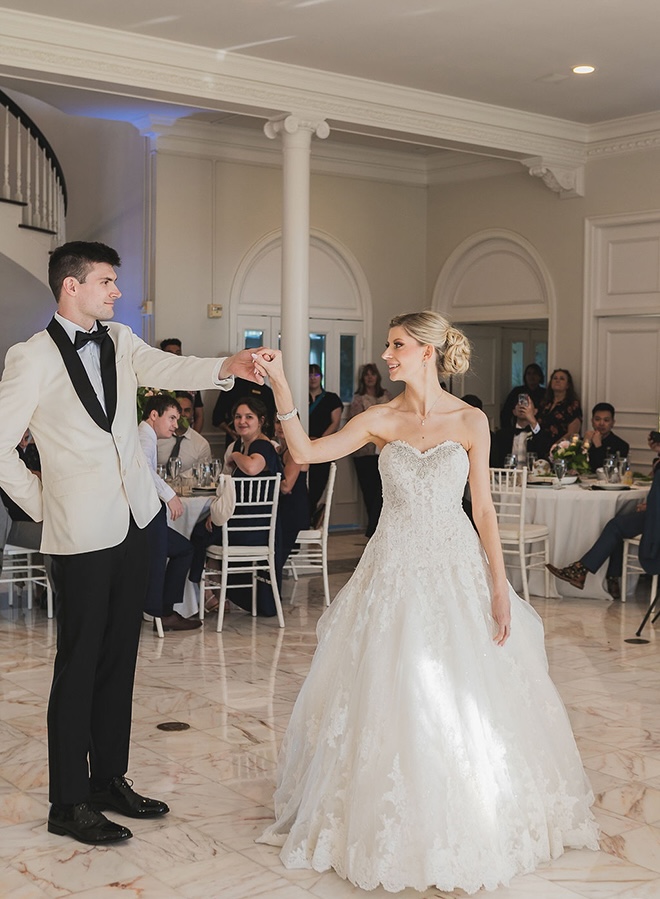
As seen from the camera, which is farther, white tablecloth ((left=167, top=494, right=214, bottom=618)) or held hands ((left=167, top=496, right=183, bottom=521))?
white tablecloth ((left=167, top=494, right=214, bottom=618))

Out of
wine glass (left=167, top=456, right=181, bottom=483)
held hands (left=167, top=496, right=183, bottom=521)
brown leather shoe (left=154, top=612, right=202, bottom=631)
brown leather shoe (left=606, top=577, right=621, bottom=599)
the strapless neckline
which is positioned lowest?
brown leather shoe (left=154, top=612, right=202, bottom=631)

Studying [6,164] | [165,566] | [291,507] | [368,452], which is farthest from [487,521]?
[6,164]

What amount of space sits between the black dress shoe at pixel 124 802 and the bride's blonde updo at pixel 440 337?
174 cm

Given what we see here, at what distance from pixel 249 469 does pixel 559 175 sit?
202 inches

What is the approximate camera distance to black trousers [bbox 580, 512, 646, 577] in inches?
312

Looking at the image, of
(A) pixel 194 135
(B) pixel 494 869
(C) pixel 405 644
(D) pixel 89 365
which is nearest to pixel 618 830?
(B) pixel 494 869

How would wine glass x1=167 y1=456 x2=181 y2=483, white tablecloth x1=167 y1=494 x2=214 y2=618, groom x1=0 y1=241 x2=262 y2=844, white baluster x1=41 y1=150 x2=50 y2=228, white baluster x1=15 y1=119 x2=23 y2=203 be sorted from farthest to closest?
1. white baluster x1=41 y1=150 x2=50 y2=228
2. white baluster x1=15 y1=119 x2=23 y2=203
3. wine glass x1=167 y1=456 x2=181 y2=483
4. white tablecloth x1=167 y1=494 x2=214 y2=618
5. groom x1=0 y1=241 x2=262 y2=844

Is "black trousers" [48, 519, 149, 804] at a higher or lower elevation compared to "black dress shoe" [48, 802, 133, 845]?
higher

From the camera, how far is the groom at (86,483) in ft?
11.3

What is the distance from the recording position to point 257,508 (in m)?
7.07

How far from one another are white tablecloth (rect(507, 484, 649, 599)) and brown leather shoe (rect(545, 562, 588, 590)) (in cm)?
13

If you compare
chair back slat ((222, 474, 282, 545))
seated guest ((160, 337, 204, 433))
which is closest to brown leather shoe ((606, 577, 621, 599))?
chair back slat ((222, 474, 282, 545))

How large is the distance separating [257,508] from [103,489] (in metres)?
3.63

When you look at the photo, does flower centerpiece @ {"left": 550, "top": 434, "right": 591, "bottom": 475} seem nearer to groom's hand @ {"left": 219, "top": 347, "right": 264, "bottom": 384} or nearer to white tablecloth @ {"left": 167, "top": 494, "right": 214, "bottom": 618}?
white tablecloth @ {"left": 167, "top": 494, "right": 214, "bottom": 618}
